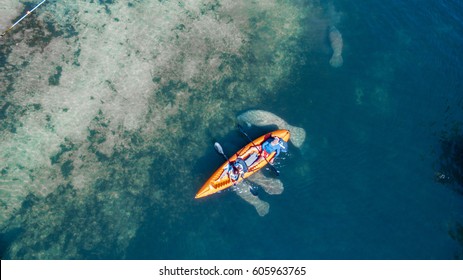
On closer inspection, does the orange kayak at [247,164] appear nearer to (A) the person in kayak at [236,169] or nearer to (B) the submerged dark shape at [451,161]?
Answer: (A) the person in kayak at [236,169]

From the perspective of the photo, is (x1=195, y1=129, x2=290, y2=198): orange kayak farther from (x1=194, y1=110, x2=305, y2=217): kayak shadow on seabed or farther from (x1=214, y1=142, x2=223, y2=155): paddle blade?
(x1=214, y1=142, x2=223, y2=155): paddle blade

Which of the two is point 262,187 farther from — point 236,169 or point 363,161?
point 363,161

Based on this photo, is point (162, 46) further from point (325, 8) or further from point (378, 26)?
point (378, 26)

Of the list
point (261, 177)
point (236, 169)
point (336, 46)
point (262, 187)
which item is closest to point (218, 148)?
point (236, 169)

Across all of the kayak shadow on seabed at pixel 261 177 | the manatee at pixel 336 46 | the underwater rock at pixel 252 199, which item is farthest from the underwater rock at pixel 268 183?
the manatee at pixel 336 46

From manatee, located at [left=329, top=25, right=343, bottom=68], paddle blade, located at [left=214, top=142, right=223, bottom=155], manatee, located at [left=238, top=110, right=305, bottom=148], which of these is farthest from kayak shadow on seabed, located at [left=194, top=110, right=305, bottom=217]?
manatee, located at [left=329, top=25, right=343, bottom=68]

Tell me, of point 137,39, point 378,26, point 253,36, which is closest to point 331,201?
point 253,36

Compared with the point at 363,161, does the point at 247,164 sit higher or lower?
lower
